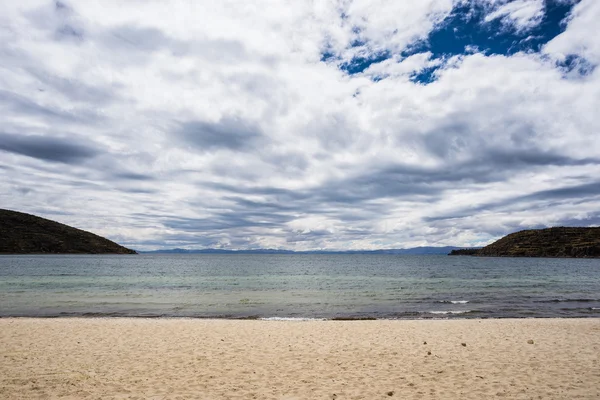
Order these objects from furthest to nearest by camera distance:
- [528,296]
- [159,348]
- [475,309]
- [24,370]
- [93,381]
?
[528,296]
[475,309]
[159,348]
[24,370]
[93,381]

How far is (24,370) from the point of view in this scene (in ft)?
38.3

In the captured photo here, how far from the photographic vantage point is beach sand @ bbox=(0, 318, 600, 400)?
9.95 metres

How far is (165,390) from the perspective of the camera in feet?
32.8

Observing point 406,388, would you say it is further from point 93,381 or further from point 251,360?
point 93,381

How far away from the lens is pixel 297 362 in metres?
13.0

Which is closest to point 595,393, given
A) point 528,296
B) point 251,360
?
point 251,360

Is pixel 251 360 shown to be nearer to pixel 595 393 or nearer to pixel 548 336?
pixel 595 393

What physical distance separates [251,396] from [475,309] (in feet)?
89.0

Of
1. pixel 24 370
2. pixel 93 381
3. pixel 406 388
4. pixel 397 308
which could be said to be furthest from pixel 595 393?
pixel 397 308

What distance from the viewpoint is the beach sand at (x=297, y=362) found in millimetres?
9953

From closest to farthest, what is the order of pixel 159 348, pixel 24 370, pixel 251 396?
pixel 251 396, pixel 24 370, pixel 159 348

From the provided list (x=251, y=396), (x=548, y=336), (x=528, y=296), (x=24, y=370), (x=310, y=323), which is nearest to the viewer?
(x=251, y=396)

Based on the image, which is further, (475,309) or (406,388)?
(475,309)

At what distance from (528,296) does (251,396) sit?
4071 centimetres
